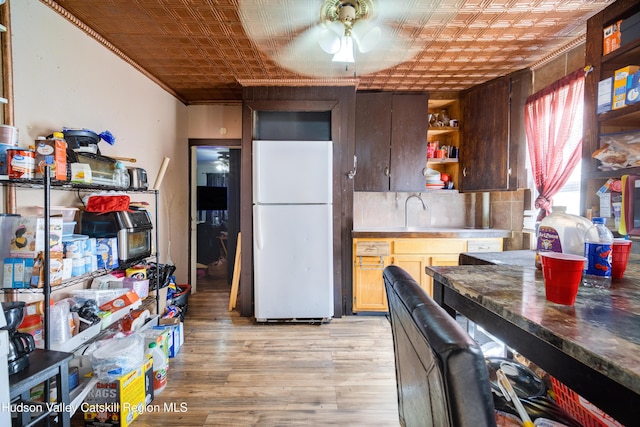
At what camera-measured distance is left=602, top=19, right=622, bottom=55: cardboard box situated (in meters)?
1.50

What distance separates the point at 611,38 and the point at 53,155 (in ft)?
10.2

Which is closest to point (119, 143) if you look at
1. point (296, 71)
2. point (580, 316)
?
point (296, 71)

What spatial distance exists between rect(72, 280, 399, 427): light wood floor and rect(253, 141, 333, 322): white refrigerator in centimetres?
24

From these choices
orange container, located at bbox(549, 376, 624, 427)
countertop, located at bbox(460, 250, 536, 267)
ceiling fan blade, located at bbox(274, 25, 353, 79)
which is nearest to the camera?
orange container, located at bbox(549, 376, 624, 427)

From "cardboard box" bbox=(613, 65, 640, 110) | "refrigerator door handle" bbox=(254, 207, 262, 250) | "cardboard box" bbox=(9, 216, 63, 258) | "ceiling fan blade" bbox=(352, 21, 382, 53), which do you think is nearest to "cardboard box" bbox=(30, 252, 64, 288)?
"cardboard box" bbox=(9, 216, 63, 258)

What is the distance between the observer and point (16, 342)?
3.49ft

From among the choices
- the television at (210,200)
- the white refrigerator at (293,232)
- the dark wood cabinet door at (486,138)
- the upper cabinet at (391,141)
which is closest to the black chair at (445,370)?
the white refrigerator at (293,232)

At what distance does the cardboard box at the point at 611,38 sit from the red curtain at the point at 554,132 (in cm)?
37

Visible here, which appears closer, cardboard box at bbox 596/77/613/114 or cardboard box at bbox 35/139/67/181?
cardboard box at bbox 35/139/67/181

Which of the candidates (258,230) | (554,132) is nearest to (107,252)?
(258,230)

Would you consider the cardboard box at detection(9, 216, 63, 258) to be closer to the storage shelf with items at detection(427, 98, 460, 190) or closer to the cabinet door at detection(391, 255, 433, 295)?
the cabinet door at detection(391, 255, 433, 295)

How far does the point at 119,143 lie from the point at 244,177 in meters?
1.04

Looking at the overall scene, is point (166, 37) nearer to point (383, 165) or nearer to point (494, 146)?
point (383, 165)

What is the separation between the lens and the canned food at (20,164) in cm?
122
